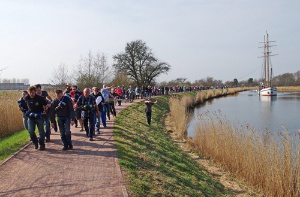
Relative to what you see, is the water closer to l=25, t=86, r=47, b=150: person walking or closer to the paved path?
the paved path

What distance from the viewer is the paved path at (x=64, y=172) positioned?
5.82 metres

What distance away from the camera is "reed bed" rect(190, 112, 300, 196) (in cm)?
809

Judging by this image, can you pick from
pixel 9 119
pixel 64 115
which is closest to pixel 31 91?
pixel 64 115

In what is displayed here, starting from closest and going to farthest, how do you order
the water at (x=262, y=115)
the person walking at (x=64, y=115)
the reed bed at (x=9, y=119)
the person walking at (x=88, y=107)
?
1. the person walking at (x=64, y=115)
2. the person walking at (x=88, y=107)
3. the reed bed at (x=9, y=119)
4. the water at (x=262, y=115)

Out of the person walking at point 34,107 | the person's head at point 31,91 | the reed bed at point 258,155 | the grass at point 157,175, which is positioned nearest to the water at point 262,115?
the reed bed at point 258,155

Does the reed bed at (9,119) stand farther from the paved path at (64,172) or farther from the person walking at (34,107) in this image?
the person walking at (34,107)

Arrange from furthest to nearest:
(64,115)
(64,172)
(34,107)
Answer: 1. (64,115)
2. (34,107)
3. (64,172)

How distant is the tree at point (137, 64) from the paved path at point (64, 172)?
1504 inches

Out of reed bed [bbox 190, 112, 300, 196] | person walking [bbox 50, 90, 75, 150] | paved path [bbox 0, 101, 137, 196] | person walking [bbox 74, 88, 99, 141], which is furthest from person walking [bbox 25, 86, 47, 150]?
reed bed [bbox 190, 112, 300, 196]

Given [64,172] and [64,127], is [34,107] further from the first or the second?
[64,172]

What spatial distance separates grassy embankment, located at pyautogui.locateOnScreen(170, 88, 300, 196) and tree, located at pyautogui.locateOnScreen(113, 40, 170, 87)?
35.0 metres

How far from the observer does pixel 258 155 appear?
9.23m

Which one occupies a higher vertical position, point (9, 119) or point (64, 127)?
point (64, 127)

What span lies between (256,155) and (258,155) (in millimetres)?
167
